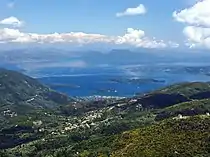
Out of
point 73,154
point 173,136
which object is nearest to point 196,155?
point 173,136

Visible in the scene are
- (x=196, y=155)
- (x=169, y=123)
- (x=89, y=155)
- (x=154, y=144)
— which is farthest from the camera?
(x=169, y=123)

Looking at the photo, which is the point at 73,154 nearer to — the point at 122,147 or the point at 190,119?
the point at 122,147

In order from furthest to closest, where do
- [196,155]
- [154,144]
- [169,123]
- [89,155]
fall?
[169,123], [89,155], [154,144], [196,155]

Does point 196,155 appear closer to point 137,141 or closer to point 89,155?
point 137,141

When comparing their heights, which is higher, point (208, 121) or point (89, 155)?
point (208, 121)

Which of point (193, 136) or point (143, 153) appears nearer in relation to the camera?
point (143, 153)

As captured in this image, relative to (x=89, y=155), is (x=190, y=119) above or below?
above

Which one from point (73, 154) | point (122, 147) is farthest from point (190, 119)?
point (73, 154)

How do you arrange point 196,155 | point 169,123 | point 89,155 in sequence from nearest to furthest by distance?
1. point 196,155
2. point 89,155
3. point 169,123

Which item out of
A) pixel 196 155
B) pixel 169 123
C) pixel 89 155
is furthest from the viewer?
pixel 169 123
